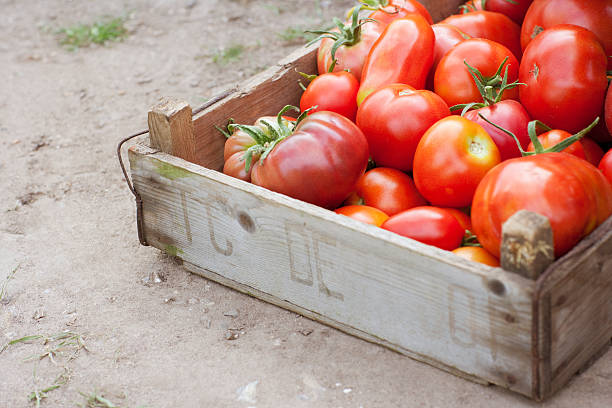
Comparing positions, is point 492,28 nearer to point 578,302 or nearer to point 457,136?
point 457,136

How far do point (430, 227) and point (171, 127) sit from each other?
2.37ft

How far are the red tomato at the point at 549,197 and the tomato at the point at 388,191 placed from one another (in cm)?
34

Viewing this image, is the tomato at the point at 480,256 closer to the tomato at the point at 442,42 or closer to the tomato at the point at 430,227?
the tomato at the point at 430,227

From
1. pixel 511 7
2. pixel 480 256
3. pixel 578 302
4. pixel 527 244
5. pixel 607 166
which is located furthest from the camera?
pixel 511 7

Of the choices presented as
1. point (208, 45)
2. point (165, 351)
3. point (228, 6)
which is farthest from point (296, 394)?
point (228, 6)

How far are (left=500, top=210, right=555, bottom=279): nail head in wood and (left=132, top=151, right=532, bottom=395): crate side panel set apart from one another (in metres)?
0.03

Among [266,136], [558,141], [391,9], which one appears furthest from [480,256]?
[391,9]

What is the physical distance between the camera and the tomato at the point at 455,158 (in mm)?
1757

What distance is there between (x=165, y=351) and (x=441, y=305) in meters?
0.69

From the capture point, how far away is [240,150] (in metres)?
2.12

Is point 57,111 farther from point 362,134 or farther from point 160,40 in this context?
point 362,134

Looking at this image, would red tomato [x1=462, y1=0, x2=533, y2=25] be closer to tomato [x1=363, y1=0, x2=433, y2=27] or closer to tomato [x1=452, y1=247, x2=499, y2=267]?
tomato [x1=363, y1=0, x2=433, y2=27]

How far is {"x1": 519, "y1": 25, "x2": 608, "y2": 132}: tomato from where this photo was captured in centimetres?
187

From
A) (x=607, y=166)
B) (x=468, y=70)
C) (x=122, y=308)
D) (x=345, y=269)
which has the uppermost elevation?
(x=468, y=70)
